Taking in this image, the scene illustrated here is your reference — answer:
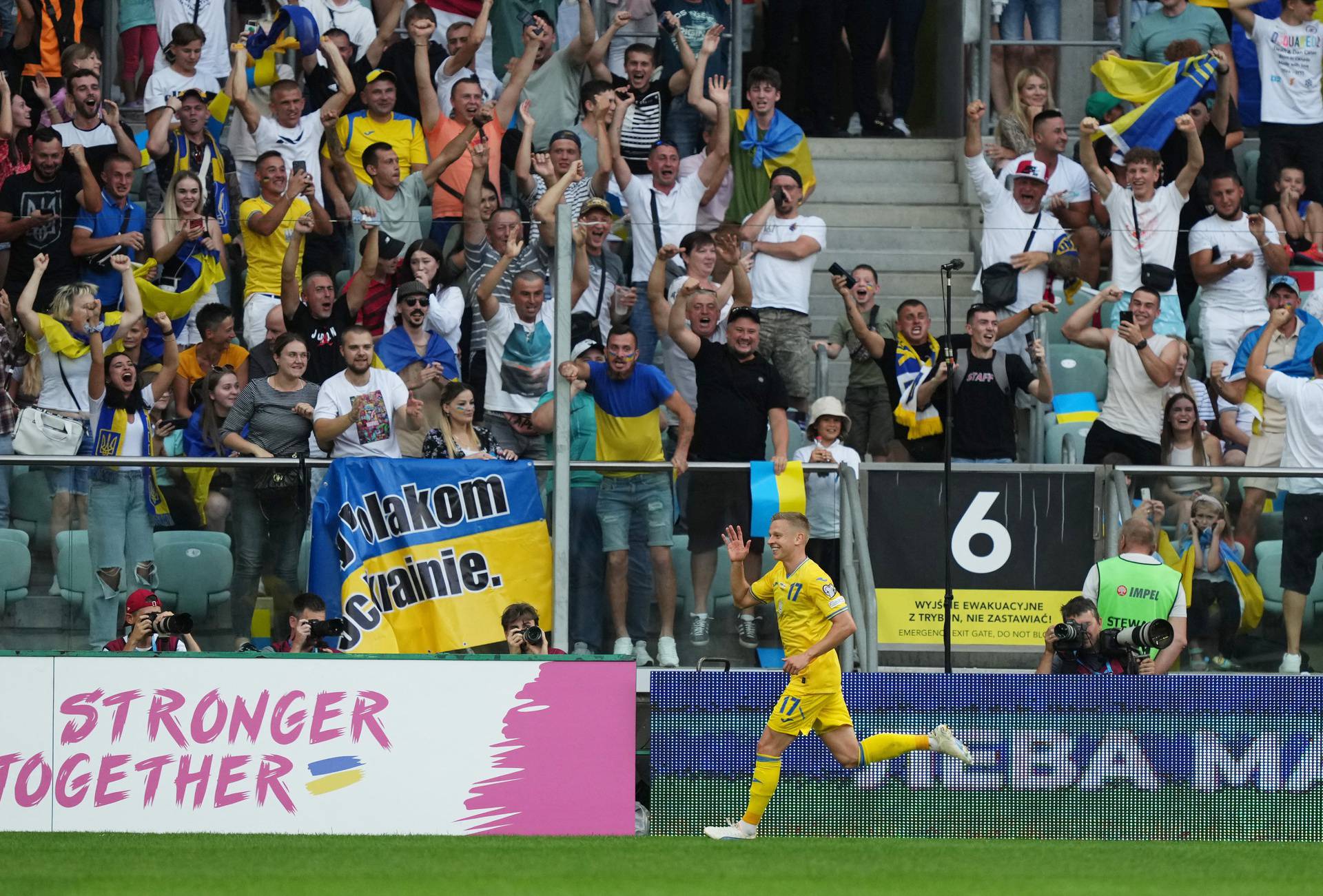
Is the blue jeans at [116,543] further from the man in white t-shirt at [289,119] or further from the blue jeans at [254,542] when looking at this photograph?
the man in white t-shirt at [289,119]

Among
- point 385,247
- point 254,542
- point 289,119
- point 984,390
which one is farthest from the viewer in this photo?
point 289,119

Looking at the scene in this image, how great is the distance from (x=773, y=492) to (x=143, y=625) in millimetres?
3859

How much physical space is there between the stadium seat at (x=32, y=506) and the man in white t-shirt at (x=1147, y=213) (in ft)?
23.6

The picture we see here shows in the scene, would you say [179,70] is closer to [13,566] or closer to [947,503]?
[13,566]

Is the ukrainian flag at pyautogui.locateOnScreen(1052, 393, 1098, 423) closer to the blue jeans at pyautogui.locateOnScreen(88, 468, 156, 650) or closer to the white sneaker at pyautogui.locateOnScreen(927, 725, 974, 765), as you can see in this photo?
the white sneaker at pyautogui.locateOnScreen(927, 725, 974, 765)

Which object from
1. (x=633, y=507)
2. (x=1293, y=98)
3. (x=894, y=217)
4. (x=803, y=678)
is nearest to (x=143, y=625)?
(x=633, y=507)

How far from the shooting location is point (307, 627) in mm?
11172

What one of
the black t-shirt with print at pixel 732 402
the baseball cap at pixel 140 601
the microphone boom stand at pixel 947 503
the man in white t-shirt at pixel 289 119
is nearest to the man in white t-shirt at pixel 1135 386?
the microphone boom stand at pixel 947 503

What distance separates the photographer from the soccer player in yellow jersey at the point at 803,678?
1045 centimetres

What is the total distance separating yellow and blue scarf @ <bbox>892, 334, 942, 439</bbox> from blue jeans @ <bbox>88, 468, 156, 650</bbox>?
201 inches

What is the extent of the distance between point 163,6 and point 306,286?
4.57m

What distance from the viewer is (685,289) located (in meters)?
12.5

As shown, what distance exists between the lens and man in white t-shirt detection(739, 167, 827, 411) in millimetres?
13469

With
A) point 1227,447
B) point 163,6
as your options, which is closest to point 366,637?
point 1227,447
